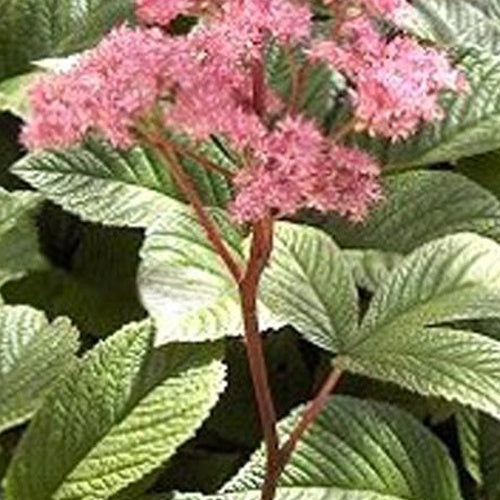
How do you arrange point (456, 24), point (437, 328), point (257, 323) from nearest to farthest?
1. point (257, 323)
2. point (437, 328)
3. point (456, 24)

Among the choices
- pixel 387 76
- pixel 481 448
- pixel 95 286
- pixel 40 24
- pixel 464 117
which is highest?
pixel 387 76

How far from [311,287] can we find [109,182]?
23 cm

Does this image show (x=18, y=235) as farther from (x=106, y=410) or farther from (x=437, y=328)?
(x=437, y=328)

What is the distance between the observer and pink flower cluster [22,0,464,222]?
88cm

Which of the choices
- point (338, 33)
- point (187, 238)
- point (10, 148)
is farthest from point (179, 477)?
point (338, 33)

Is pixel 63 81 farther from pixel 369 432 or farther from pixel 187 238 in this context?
pixel 369 432

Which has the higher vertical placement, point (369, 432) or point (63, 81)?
point (63, 81)

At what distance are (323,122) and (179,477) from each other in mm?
361

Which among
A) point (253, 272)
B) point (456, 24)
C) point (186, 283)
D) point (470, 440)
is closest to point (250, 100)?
point (253, 272)

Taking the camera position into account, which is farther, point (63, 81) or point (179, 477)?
point (179, 477)

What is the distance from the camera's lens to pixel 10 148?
→ 1543mm

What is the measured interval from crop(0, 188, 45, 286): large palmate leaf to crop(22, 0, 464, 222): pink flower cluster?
35cm

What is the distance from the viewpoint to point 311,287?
1.18 metres

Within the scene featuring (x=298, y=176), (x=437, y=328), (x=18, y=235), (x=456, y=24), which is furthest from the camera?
(x=456, y=24)
